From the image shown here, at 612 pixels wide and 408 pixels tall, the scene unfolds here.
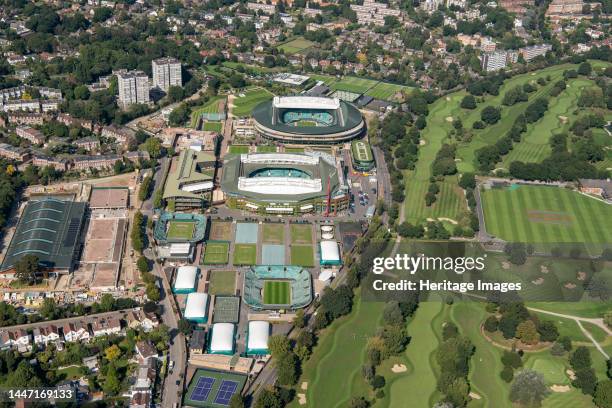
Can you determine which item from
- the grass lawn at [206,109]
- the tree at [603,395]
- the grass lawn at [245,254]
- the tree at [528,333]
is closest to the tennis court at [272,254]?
the grass lawn at [245,254]

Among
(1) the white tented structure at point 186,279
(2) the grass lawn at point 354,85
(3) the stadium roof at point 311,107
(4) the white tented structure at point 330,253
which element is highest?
(4) the white tented structure at point 330,253

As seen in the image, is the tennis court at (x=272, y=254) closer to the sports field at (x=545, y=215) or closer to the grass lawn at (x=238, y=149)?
the sports field at (x=545, y=215)

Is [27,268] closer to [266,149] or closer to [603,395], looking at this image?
[266,149]

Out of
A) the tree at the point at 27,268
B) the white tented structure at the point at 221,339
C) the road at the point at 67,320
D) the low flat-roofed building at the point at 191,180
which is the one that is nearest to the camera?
the white tented structure at the point at 221,339

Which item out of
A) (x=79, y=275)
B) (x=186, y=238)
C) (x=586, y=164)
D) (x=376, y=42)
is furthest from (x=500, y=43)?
(x=79, y=275)

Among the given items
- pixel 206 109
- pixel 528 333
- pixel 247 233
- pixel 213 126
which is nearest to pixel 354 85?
pixel 206 109

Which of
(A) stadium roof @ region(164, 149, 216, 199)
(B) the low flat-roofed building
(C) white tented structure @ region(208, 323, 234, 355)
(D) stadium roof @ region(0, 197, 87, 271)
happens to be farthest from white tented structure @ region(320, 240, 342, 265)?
(D) stadium roof @ region(0, 197, 87, 271)

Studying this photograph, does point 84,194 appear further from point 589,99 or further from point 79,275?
point 589,99
